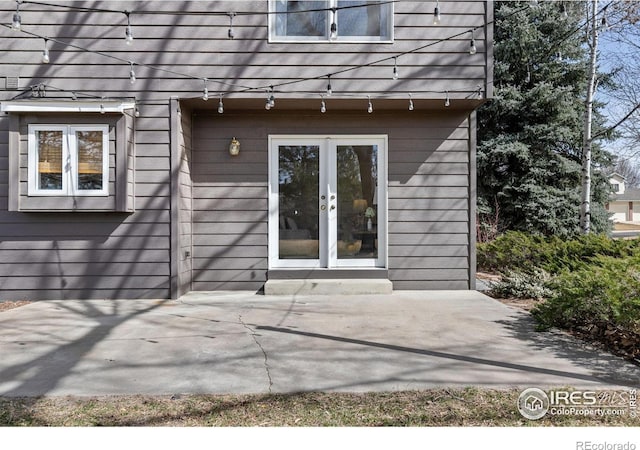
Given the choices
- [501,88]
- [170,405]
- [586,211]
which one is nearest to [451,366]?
[170,405]

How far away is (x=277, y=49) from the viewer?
5191mm

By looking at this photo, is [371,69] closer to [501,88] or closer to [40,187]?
[40,187]

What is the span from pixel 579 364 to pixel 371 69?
3639 mm

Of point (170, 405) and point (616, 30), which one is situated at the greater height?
point (616, 30)

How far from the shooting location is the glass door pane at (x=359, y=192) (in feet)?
18.7

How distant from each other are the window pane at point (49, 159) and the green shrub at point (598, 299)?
16.2 feet

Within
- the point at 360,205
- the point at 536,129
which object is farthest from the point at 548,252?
the point at 536,129

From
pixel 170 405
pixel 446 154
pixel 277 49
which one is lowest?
pixel 170 405

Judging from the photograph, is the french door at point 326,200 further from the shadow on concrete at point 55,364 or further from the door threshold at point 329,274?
the shadow on concrete at point 55,364

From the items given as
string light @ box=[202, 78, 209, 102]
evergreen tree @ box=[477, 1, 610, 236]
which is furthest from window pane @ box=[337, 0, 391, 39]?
evergreen tree @ box=[477, 1, 610, 236]

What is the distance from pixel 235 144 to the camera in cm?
555

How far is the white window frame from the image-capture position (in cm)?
490

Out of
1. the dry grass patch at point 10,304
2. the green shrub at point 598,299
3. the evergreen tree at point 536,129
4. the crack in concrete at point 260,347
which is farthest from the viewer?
the evergreen tree at point 536,129
